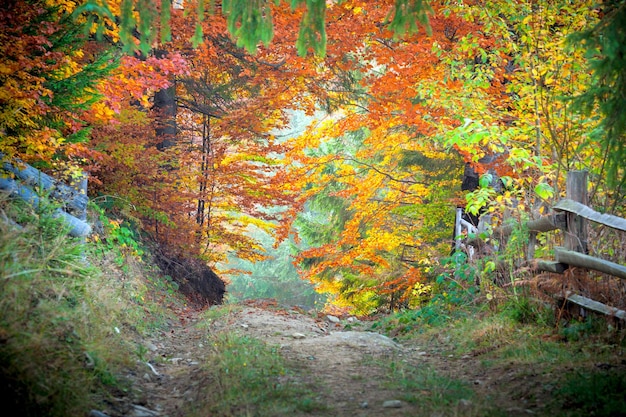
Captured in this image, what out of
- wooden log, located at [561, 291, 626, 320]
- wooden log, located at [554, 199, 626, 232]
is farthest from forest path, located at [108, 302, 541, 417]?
wooden log, located at [554, 199, 626, 232]

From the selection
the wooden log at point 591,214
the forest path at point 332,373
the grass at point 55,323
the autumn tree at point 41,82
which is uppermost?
the autumn tree at point 41,82

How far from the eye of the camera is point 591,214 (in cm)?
548

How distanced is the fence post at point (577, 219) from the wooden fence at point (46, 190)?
5401 mm

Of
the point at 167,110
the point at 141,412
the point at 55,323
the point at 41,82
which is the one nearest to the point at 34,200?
the point at 41,82

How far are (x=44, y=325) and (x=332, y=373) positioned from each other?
7.90ft

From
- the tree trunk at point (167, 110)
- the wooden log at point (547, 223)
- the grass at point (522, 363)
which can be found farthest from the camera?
the tree trunk at point (167, 110)

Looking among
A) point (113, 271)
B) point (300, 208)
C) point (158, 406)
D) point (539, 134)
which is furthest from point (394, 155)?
point (158, 406)

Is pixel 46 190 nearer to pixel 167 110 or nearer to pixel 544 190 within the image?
pixel 544 190

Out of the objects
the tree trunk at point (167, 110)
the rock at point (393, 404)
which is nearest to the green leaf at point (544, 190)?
the rock at point (393, 404)

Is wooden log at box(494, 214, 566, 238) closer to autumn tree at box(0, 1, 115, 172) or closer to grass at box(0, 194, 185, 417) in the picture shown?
grass at box(0, 194, 185, 417)

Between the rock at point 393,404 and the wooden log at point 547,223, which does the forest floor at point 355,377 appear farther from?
the wooden log at point 547,223

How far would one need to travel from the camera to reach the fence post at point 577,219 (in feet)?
18.9

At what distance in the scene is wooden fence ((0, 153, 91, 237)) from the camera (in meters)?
5.65

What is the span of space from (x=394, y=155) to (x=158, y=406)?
11090 millimetres
